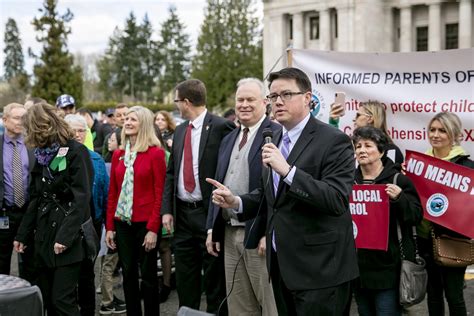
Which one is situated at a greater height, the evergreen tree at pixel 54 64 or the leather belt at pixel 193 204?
the evergreen tree at pixel 54 64

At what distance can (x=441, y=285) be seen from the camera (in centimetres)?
550

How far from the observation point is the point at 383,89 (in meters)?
6.85

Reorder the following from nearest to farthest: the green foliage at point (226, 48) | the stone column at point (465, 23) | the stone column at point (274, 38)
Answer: the stone column at point (465, 23) → the stone column at point (274, 38) → the green foliage at point (226, 48)

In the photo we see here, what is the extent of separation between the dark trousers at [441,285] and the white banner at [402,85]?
1552mm

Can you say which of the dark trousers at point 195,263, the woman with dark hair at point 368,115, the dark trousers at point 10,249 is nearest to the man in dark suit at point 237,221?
the dark trousers at point 195,263

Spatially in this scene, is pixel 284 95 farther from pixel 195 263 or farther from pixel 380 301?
pixel 195 263

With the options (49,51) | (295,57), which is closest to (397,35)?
(49,51)

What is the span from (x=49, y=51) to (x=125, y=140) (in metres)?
56.0

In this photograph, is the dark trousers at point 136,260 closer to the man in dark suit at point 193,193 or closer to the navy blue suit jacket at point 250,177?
the man in dark suit at point 193,193

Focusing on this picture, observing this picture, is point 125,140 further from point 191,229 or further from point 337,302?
point 337,302

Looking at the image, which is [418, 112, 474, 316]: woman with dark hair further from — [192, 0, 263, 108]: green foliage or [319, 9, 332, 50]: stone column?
[192, 0, 263, 108]: green foliage

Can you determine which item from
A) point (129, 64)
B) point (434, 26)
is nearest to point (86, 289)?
point (434, 26)

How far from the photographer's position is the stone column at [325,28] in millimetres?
59469

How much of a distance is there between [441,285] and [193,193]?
2.44 metres
